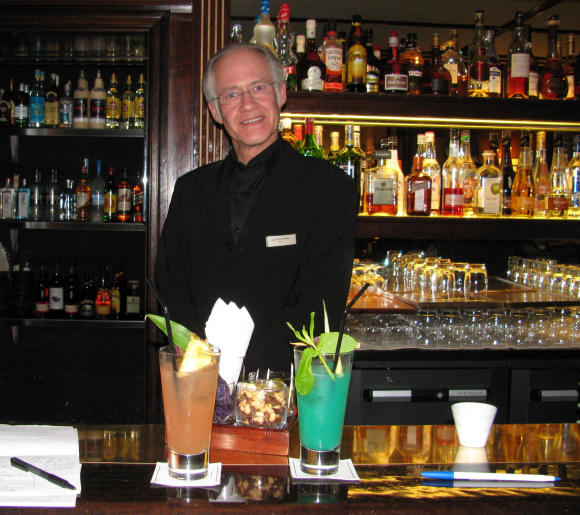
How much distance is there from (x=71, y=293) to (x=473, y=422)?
2.47 metres

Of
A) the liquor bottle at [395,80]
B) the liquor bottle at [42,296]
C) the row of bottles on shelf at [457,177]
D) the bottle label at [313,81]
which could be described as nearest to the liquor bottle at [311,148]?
the row of bottles on shelf at [457,177]

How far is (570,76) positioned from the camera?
2.81 m

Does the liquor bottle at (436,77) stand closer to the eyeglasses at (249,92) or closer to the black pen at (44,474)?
the eyeglasses at (249,92)

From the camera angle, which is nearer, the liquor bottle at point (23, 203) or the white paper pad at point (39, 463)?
the white paper pad at point (39, 463)

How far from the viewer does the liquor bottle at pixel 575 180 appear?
2816 mm

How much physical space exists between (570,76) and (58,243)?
2503 millimetres

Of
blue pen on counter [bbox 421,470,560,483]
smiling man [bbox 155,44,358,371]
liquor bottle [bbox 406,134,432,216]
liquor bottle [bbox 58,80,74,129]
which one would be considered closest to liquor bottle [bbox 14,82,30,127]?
liquor bottle [bbox 58,80,74,129]

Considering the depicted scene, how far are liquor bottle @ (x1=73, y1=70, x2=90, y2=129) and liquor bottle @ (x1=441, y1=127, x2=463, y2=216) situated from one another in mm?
1644

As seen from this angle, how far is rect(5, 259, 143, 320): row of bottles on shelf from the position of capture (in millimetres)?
3068

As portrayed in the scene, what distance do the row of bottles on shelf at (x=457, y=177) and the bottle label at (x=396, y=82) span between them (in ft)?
0.70

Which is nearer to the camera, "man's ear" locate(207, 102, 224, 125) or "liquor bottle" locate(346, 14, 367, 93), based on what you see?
"man's ear" locate(207, 102, 224, 125)

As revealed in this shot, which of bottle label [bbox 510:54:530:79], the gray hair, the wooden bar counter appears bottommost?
the wooden bar counter

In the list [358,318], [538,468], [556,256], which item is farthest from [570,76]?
[538,468]

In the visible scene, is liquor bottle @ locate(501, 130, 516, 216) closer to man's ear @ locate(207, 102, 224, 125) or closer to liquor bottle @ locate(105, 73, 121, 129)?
man's ear @ locate(207, 102, 224, 125)
